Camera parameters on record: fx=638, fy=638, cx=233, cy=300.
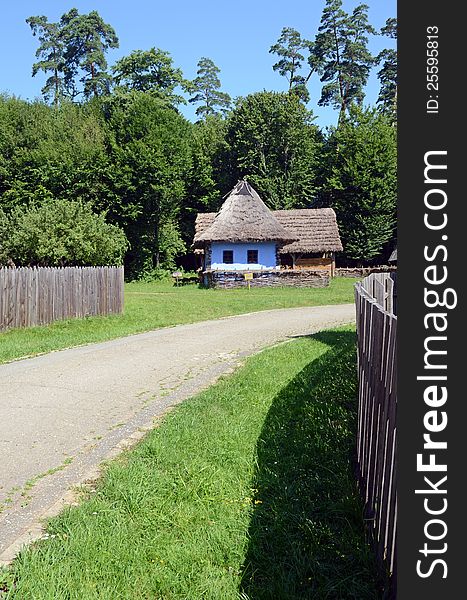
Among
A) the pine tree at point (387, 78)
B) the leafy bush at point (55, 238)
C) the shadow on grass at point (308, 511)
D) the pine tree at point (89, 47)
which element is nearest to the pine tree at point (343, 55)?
the pine tree at point (387, 78)

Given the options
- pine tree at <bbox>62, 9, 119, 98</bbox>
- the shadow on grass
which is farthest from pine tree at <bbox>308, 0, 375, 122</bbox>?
the shadow on grass

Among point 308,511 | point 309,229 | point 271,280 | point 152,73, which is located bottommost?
point 308,511

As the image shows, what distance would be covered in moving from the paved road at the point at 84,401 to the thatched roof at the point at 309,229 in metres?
30.0

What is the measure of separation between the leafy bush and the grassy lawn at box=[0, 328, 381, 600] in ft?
89.1

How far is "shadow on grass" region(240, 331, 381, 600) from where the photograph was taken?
355cm

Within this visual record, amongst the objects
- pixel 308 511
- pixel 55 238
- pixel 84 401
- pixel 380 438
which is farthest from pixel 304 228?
pixel 380 438

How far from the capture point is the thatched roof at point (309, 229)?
45219 millimetres

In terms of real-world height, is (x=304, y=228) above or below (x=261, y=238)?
above

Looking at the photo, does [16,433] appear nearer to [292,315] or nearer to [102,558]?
[102,558]

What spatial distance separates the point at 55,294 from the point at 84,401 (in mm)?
10104

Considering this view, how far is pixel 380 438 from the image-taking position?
3.89 meters

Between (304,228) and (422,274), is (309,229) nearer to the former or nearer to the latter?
(304,228)

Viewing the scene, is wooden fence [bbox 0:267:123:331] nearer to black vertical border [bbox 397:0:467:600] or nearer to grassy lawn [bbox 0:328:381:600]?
grassy lawn [bbox 0:328:381:600]

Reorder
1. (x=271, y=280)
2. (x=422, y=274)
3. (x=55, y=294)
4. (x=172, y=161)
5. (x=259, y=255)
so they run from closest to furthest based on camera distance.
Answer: (x=422, y=274) → (x=55, y=294) → (x=271, y=280) → (x=259, y=255) → (x=172, y=161)
